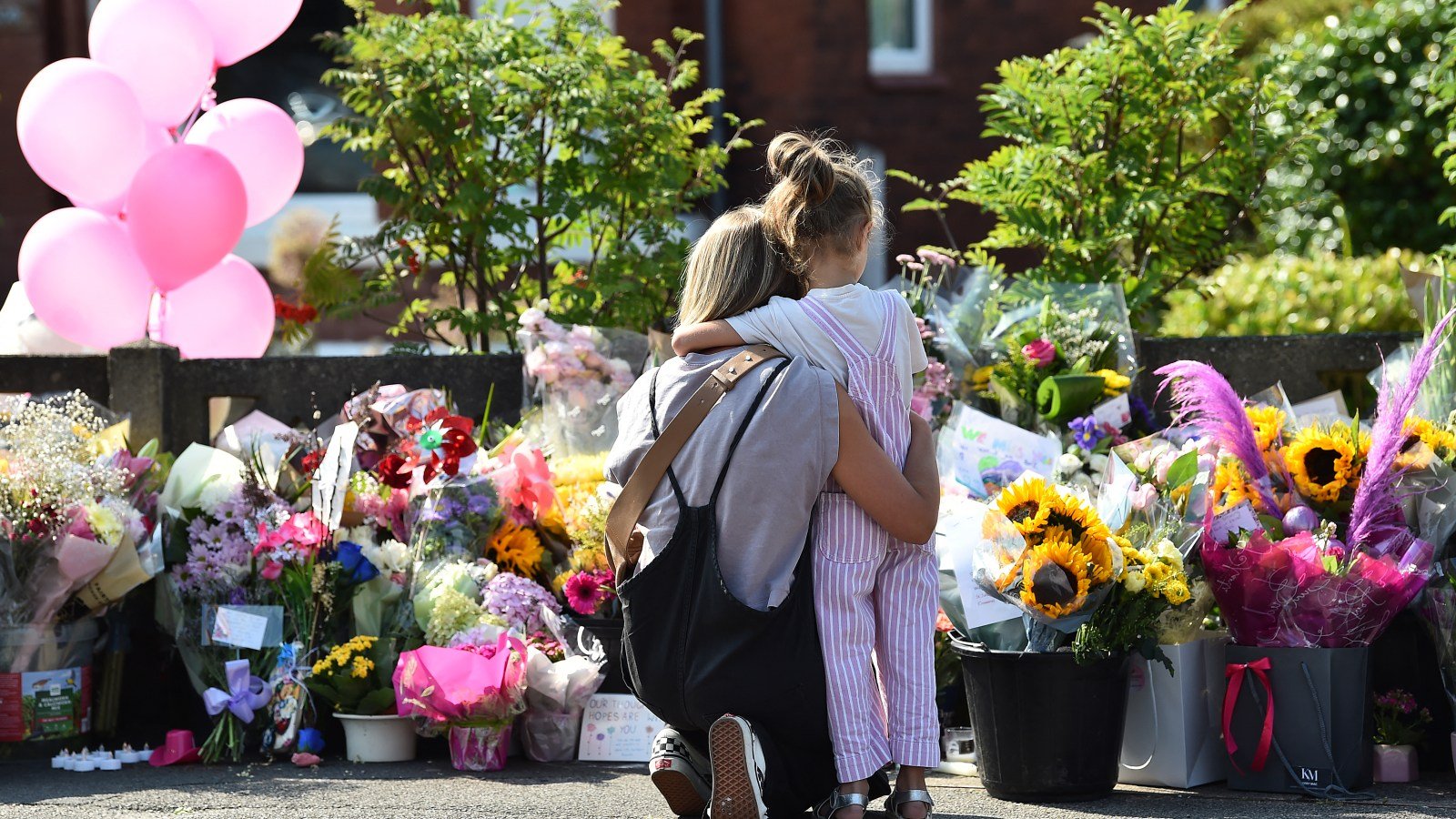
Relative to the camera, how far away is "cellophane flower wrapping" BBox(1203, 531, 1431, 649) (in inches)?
159

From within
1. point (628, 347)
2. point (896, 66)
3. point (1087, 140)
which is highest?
point (896, 66)

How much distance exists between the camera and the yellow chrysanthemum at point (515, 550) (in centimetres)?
505

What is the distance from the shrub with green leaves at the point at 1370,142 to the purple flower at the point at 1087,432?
5.06 m

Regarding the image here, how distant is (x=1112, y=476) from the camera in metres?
4.31

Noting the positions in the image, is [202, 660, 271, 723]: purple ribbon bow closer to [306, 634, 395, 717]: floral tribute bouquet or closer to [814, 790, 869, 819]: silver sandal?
[306, 634, 395, 717]: floral tribute bouquet

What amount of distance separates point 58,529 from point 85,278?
174cm

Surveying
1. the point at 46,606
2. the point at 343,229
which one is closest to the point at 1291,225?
the point at 343,229

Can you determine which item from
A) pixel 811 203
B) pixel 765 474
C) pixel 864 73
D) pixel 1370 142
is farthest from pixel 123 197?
pixel 864 73

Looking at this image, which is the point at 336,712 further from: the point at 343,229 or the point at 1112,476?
the point at 343,229

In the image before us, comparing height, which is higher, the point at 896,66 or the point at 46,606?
the point at 896,66

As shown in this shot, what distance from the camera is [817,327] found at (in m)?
3.62

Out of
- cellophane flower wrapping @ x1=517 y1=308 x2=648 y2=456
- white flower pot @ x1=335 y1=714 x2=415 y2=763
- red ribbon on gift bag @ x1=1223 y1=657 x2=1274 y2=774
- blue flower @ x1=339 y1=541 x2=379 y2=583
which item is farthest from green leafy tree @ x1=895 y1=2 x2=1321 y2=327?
white flower pot @ x1=335 y1=714 x2=415 y2=763

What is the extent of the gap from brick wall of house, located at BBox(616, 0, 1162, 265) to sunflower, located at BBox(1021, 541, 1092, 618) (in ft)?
31.2

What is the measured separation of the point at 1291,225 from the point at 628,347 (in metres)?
6.46
